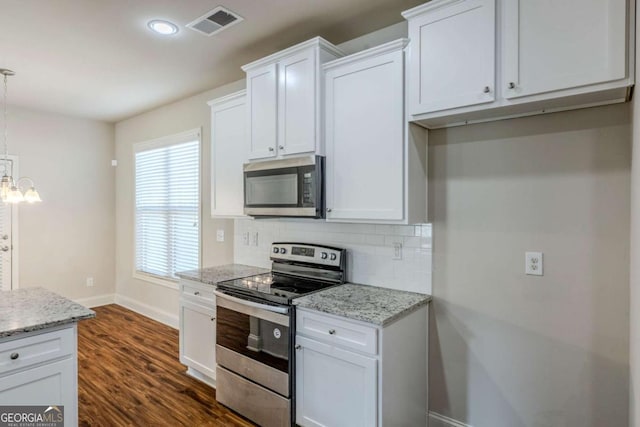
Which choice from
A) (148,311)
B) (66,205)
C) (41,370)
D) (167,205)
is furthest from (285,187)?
(66,205)

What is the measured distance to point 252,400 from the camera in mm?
2432

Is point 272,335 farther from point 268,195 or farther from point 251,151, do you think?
point 251,151

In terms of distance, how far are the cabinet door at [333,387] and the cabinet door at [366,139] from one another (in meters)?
0.82

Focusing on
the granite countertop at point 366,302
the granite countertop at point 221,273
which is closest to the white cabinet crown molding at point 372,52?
the granite countertop at point 366,302

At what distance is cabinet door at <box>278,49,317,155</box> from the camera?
2.46 metres

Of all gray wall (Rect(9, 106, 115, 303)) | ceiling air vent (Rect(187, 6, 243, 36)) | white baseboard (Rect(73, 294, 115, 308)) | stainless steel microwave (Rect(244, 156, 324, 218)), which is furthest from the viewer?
white baseboard (Rect(73, 294, 115, 308))

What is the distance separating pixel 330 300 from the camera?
86.4 inches

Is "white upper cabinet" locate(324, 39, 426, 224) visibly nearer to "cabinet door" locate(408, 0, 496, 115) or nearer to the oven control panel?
"cabinet door" locate(408, 0, 496, 115)

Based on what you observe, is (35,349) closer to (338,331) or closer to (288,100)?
(338,331)

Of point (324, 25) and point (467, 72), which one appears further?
point (324, 25)

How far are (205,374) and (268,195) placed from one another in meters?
1.55

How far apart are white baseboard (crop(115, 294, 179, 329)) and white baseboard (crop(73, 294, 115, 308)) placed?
0.30ft

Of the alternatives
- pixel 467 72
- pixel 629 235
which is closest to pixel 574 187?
pixel 629 235

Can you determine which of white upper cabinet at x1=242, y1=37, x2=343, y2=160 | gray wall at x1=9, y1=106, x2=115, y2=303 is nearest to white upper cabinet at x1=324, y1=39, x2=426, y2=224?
white upper cabinet at x1=242, y1=37, x2=343, y2=160
